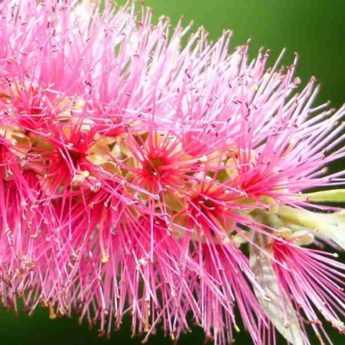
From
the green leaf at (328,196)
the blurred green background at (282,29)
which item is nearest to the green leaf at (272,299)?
the green leaf at (328,196)

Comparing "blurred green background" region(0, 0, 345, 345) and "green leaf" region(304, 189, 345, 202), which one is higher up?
"blurred green background" region(0, 0, 345, 345)

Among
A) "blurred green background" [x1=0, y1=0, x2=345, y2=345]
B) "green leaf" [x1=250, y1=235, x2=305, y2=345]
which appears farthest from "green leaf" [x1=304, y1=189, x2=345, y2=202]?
"blurred green background" [x1=0, y1=0, x2=345, y2=345]

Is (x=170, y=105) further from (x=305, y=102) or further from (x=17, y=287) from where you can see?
(x=17, y=287)

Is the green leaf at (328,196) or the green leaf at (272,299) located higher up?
Answer: the green leaf at (328,196)

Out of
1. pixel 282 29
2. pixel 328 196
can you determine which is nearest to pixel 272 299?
pixel 328 196

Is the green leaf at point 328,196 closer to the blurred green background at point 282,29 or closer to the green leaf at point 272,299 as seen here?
the green leaf at point 272,299

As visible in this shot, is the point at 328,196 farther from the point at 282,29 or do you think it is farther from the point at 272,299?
the point at 282,29

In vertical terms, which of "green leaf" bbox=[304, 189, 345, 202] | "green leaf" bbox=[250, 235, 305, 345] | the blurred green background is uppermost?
the blurred green background

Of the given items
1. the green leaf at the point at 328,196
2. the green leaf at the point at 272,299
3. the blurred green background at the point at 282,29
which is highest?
the blurred green background at the point at 282,29

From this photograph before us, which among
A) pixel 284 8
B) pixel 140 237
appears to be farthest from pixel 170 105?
pixel 284 8

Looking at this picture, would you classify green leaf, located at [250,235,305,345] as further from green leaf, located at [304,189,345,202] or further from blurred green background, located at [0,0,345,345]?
blurred green background, located at [0,0,345,345]
